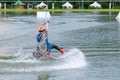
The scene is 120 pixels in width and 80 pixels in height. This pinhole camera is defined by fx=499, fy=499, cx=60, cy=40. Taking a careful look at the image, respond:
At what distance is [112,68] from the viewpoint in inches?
705

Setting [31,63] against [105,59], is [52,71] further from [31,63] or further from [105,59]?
[105,59]

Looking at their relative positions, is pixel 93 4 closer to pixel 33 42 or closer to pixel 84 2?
pixel 84 2

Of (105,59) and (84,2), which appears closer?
(105,59)

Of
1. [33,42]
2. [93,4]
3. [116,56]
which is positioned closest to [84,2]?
[93,4]

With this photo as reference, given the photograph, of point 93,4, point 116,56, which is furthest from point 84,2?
point 116,56

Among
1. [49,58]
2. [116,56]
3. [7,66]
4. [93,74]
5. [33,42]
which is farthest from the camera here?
[33,42]

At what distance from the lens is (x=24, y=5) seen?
105 m

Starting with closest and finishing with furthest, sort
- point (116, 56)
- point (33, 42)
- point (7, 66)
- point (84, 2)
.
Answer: point (7, 66) → point (116, 56) → point (33, 42) → point (84, 2)

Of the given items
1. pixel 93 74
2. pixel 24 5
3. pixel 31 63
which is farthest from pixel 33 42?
pixel 24 5

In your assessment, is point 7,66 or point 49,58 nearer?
point 7,66

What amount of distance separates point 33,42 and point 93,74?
12.4 meters

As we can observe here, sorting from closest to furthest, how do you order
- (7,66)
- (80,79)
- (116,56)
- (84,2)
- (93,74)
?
(80,79)
(93,74)
(7,66)
(116,56)
(84,2)

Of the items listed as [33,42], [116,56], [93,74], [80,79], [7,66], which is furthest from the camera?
[33,42]

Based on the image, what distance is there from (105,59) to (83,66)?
7.45 feet
